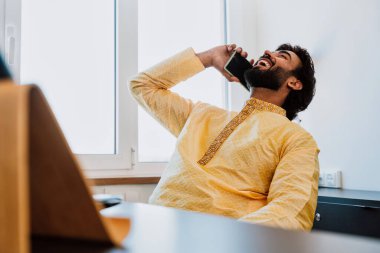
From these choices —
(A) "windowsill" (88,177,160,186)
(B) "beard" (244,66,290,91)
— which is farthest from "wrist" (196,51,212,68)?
(A) "windowsill" (88,177,160,186)

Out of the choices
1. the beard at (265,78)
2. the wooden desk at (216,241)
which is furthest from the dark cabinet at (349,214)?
the wooden desk at (216,241)

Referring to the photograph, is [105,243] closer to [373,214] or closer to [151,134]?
[373,214]

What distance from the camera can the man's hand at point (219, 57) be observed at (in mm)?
1596

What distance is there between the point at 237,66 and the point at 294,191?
2.29 ft

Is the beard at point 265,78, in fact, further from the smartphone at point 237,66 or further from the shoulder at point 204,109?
the shoulder at point 204,109

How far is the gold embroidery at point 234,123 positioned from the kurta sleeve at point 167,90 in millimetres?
229

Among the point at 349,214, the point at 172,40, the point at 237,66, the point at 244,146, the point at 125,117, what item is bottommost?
the point at 349,214

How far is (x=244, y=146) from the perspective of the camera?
1244mm

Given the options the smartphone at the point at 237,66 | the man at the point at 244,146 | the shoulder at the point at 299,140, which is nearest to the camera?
the man at the point at 244,146

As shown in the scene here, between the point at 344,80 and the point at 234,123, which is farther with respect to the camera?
the point at 344,80

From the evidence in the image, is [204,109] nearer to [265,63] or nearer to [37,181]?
[265,63]

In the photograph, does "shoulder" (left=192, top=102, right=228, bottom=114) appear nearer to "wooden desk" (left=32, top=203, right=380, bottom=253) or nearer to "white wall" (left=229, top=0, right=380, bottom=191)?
"white wall" (left=229, top=0, right=380, bottom=191)

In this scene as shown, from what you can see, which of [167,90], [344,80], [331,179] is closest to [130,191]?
[167,90]

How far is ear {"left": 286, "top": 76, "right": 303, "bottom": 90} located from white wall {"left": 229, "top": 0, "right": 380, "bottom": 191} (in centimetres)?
34
